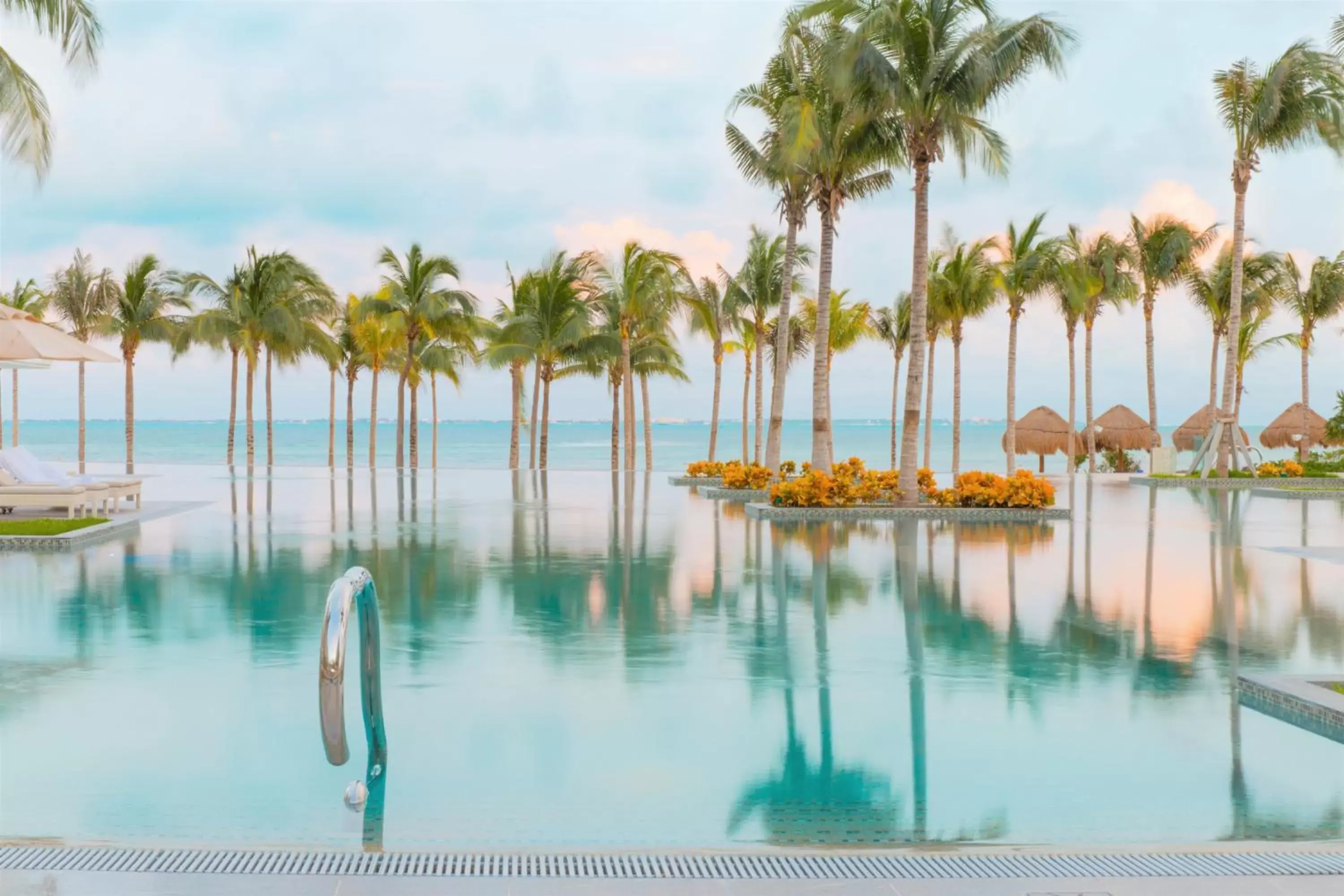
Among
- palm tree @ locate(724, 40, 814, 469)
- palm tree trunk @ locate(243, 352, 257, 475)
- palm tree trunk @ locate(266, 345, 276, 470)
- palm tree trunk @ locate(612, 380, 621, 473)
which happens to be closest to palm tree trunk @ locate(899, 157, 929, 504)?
palm tree @ locate(724, 40, 814, 469)

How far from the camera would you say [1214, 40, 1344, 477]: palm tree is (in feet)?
82.4

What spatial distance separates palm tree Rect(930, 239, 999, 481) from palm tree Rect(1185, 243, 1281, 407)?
573 cm

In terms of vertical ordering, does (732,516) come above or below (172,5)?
below

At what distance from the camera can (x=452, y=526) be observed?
53.1ft

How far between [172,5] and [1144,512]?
19881 mm

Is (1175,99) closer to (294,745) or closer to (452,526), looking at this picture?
(452,526)

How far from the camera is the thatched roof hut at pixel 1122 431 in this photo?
45719 millimetres

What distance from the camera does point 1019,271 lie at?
3353 cm

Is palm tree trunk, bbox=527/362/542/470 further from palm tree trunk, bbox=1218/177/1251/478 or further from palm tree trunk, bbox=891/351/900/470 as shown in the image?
palm tree trunk, bbox=1218/177/1251/478

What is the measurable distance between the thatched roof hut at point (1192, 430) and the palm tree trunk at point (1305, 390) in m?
5.23

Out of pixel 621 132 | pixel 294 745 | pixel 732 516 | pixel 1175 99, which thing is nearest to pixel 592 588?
pixel 294 745

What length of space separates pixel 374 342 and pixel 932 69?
2619 cm

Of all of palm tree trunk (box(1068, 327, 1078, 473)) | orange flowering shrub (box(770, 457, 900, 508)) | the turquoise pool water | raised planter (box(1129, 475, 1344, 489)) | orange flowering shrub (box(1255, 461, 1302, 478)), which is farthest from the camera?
palm tree trunk (box(1068, 327, 1078, 473))

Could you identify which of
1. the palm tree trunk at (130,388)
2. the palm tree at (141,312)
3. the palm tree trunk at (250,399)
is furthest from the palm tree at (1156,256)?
the palm tree trunk at (130,388)
